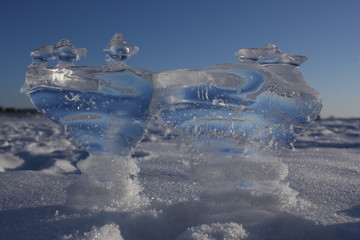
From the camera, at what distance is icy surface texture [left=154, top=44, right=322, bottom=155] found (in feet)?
3.75

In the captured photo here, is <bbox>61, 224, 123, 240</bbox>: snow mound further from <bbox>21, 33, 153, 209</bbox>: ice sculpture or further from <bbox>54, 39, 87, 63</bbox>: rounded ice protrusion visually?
<bbox>54, 39, 87, 63</bbox>: rounded ice protrusion

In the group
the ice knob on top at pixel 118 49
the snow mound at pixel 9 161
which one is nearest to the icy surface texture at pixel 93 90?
the ice knob on top at pixel 118 49

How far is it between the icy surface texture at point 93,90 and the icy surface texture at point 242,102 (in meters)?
0.08

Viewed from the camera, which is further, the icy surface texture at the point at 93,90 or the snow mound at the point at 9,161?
the snow mound at the point at 9,161

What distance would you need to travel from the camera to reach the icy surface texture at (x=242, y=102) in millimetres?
1143

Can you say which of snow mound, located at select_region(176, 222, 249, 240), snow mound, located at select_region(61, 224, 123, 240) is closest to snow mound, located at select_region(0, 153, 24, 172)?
snow mound, located at select_region(61, 224, 123, 240)

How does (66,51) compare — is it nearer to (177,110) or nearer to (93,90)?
(93,90)

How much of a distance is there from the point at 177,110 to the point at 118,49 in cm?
28

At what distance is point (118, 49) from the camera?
3.67ft

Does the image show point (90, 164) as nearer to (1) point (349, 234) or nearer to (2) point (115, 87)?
(2) point (115, 87)

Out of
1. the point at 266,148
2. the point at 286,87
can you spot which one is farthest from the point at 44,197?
the point at 286,87

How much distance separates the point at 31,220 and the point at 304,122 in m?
0.96

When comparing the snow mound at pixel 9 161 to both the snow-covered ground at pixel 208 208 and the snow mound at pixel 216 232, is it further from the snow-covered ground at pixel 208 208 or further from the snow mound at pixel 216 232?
the snow mound at pixel 216 232

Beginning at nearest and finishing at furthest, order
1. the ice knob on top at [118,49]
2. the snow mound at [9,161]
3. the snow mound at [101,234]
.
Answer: the snow mound at [101,234] < the ice knob on top at [118,49] < the snow mound at [9,161]
